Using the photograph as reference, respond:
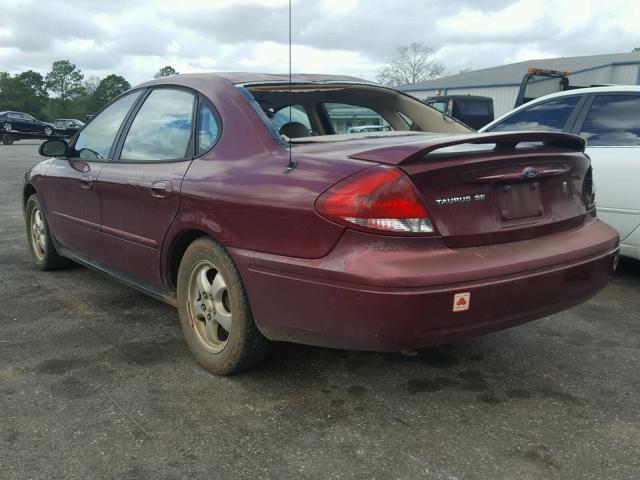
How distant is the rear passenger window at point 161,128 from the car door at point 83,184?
0.23 meters

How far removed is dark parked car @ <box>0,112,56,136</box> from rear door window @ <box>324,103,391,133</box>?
112ft

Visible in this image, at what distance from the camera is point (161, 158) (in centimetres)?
342

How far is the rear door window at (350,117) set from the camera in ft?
12.8

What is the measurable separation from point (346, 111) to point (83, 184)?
183 cm

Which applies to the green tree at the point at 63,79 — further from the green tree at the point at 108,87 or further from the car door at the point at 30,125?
the car door at the point at 30,125

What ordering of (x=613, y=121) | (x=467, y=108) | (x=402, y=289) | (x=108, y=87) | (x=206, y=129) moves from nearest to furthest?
(x=402, y=289) < (x=206, y=129) < (x=613, y=121) < (x=467, y=108) < (x=108, y=87)

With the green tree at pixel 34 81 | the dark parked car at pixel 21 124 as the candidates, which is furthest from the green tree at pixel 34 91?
the dark parked car at pixel 21 124

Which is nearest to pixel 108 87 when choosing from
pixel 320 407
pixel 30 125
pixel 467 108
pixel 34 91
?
pixel 34 91

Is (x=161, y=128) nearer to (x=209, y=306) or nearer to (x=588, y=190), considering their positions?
(x=209, y=306)

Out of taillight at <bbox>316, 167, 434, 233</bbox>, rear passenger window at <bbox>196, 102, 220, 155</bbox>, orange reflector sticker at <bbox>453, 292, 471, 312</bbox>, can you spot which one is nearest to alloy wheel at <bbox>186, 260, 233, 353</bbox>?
rear passenger window at <bbox>196, 102, 220, 155</bbox>

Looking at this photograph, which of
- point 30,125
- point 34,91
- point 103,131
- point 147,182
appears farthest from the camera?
point 34,91

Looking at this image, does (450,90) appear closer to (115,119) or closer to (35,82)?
(115,119)

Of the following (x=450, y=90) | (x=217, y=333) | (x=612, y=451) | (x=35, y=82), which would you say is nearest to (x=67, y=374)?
(x=217, y=333)

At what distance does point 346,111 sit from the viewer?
3.97 meters
